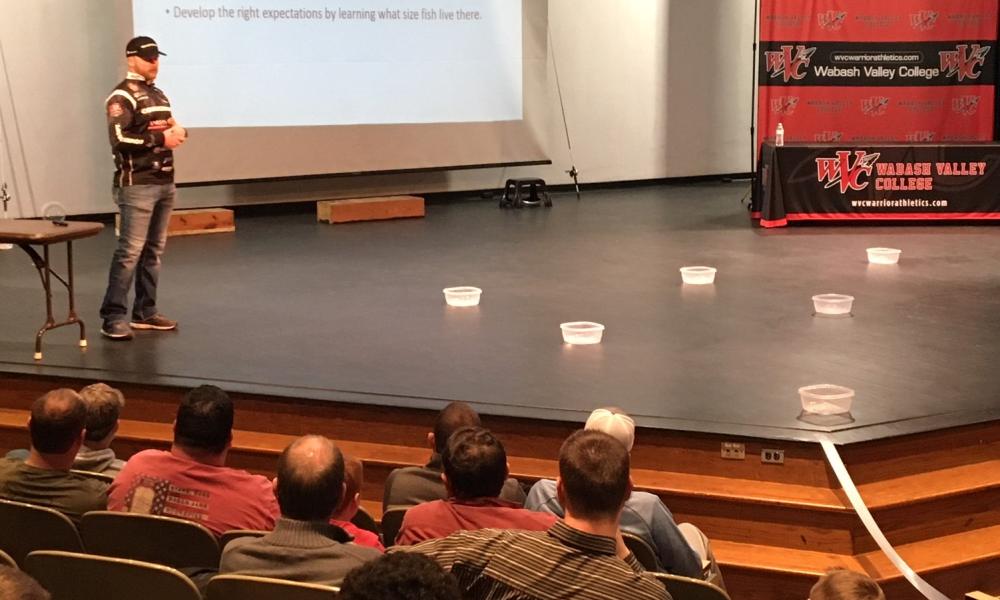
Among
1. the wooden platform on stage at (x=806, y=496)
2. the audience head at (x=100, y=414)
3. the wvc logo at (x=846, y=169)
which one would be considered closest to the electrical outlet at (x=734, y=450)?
the wooden platform on stage at (x=806, y=496)

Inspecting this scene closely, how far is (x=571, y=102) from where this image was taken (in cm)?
1219

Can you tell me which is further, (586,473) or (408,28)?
(408,28)

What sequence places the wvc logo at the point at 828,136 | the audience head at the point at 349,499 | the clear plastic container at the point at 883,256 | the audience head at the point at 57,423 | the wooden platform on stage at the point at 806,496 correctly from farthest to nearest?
the wvc logo at the point at 828,136 → the clear plastic container at the point at 883,256 → the wooden platform on stage at the point at 806,496 → the audience head at the point at 57,423 → the audience head at the point at 349,499

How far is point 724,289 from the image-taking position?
21.9 ft

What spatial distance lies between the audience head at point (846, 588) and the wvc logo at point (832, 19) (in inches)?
361

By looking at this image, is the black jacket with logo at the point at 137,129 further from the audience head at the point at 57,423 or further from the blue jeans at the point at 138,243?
the audience head at the point at 57,423

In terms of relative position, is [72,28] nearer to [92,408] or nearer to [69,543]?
[92,408]

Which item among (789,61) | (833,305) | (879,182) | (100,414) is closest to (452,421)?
(100,414)

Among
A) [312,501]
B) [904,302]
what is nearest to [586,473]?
[312,501]

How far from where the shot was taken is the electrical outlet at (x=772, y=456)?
155 inches

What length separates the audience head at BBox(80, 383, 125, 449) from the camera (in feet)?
11.9

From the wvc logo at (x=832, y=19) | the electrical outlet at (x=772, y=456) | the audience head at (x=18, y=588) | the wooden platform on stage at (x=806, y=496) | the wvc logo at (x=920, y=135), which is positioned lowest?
the wooden platform on stage at (x=806, y=496)

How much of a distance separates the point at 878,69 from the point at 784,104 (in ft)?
2.99

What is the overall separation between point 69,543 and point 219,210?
6777 mm
